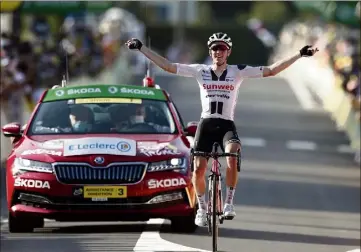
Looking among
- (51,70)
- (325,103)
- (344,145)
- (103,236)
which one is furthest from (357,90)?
(103,236)

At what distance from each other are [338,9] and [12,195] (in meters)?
17.8

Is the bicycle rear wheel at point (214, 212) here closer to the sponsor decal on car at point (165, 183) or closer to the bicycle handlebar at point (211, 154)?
the bicycle handlebar at point (211, 154)

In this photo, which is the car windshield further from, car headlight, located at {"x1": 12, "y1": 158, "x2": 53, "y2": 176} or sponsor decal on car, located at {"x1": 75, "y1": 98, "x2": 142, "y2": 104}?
car headlight, located at {"x1": 12, "y1": 158, "x2": 53, "y2": 176}

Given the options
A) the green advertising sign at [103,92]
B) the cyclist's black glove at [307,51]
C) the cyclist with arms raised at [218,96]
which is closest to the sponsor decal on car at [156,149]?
the green advertising sign at [103,92]

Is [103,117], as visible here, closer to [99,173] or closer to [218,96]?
[99,173]

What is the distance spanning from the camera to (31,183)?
14.0 m

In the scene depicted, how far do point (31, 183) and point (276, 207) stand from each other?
5506mm

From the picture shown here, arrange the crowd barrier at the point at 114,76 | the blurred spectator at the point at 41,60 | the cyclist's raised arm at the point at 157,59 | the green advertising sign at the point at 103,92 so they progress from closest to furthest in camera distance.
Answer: the cyclist's raised arm at the point at 157,59 < the green advertising sign at the point at 103,92 < the blurred spectator at the point at 41,60 < the crowd barrier at the point at 114,76

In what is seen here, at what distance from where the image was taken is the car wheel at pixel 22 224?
14.4m

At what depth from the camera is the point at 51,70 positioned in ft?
100

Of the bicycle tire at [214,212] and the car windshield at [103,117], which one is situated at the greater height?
the car windshield at [103,117]

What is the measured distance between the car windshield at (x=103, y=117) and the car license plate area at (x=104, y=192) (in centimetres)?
109

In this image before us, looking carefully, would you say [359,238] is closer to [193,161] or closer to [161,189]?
[161,189]

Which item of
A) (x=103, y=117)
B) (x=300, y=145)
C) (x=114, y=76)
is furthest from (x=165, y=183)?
(x=114, y=76)
